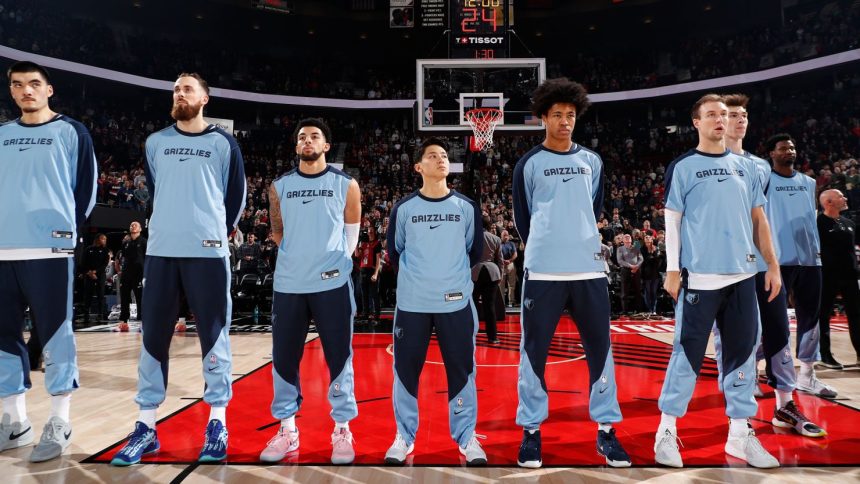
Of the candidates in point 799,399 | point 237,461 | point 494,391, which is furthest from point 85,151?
point 799,399

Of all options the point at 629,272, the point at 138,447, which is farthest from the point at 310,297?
the point at 629,272

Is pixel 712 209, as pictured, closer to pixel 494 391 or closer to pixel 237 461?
pixel 494 391

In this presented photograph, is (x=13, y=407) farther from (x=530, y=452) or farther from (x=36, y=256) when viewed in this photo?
(x=530, y=452)

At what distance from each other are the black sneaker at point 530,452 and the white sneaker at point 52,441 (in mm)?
2880

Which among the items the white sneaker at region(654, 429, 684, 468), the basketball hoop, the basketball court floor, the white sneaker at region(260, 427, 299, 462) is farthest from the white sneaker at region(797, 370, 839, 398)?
the basketball hoop

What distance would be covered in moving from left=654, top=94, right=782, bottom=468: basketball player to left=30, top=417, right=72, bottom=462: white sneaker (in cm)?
373

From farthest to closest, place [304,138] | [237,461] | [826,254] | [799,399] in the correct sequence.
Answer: [826,254] → [799,399] → [304,138] → [237,461]

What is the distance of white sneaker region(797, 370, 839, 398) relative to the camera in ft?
15.3

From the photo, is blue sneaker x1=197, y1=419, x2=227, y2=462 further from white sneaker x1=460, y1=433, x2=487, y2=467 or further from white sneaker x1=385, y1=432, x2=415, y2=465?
white sneaker x1=460, y1=433, x2=487, y2=467

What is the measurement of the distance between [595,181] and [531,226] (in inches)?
20.6

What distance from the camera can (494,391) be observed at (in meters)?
5.03

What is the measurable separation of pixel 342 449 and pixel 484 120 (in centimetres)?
910

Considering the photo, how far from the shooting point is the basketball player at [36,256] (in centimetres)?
335

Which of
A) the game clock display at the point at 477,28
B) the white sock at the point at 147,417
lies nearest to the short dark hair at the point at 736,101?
the white sock at the point at 147,417
